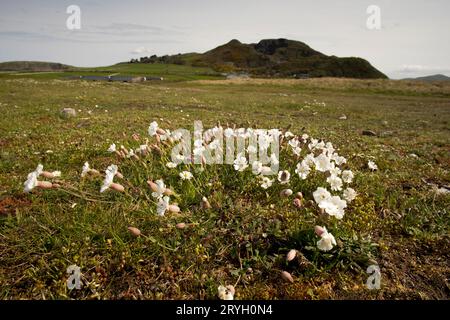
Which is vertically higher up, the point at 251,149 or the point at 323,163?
the point at 251,149

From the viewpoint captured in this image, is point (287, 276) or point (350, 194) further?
point (350, 194)

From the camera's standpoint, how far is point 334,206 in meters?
3.65

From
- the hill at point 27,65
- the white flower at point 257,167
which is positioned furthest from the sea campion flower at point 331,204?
the hill at point 27,65

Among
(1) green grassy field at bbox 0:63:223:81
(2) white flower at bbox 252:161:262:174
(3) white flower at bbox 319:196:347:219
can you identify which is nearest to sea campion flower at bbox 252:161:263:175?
(2) white flower at bbox 252:161:262:174

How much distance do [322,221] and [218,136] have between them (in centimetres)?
259

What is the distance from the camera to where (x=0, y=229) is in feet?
13.8

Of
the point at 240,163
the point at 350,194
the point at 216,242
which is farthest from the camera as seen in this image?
the point at 240,163

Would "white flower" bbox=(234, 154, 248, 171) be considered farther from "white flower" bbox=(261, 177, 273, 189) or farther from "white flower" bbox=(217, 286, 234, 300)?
"white flower" bbox=(217, 286, 234, 300)

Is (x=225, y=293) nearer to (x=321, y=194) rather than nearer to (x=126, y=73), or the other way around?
(x=321, y=194)

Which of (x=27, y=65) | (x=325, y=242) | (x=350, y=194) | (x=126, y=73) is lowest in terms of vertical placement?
(x=325, y=242)

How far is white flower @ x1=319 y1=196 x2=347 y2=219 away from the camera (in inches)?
141

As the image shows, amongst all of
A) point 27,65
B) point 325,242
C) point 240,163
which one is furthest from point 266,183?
point 27,65

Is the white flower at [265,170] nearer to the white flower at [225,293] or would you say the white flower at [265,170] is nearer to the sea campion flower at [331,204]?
the sea campion flower at [331,204]
